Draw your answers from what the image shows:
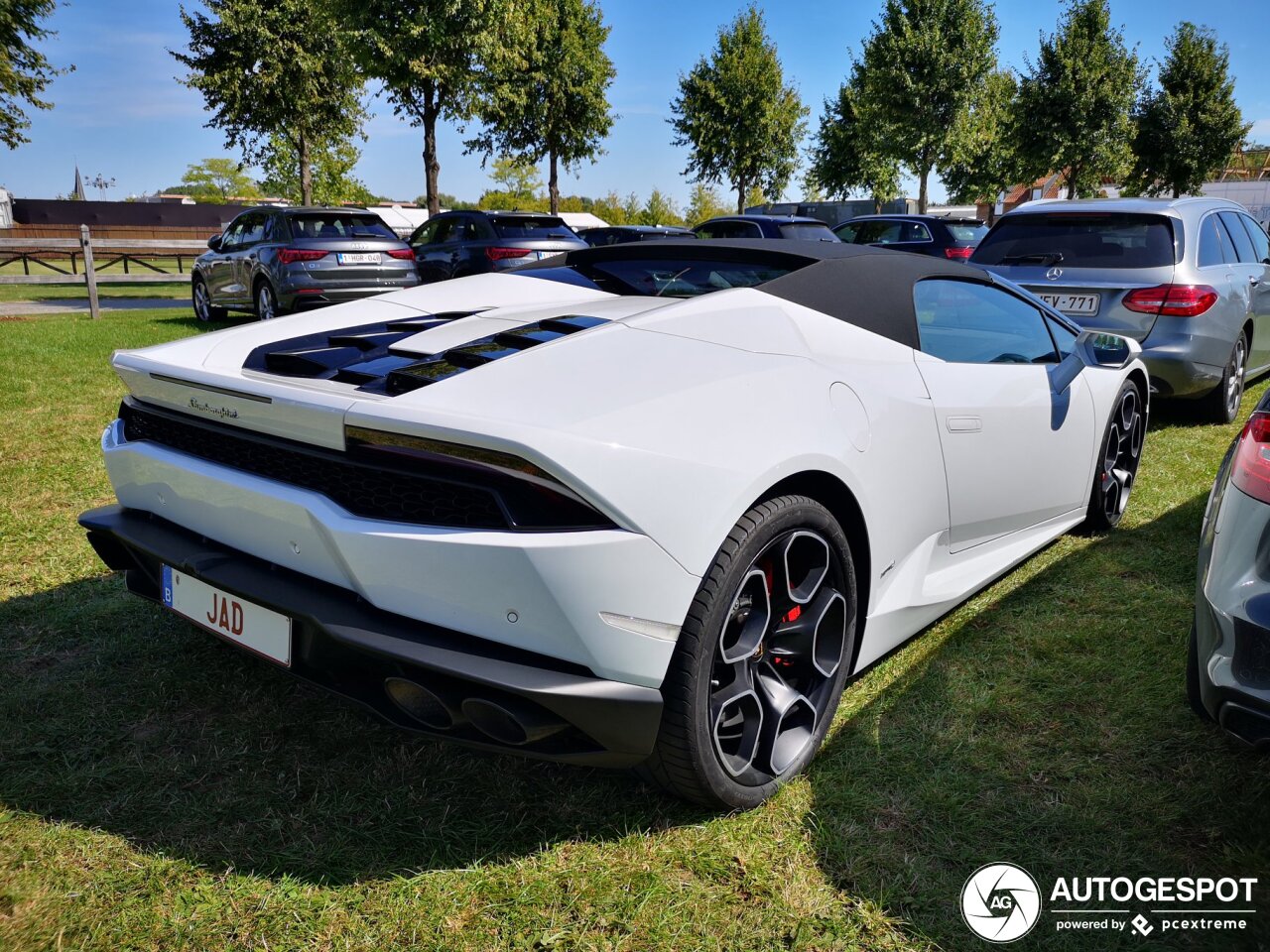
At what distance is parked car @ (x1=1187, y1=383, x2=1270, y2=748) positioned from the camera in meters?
1.77

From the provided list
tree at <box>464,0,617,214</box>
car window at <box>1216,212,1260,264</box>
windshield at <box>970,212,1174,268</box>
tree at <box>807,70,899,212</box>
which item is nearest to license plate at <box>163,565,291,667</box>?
windshield at <box>970,212,1174,268</box>

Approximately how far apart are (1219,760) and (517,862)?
180cm

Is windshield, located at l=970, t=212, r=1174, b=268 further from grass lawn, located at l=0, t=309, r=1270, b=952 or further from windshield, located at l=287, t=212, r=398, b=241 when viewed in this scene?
windshield, located at l=287, t=212, r=398, b=241

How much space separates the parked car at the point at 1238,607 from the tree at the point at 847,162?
32328 mm

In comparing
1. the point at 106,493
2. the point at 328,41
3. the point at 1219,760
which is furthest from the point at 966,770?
the point at 328,41

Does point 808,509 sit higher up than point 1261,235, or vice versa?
point 1261,235

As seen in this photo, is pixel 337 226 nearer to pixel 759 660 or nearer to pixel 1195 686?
pixel 759 660

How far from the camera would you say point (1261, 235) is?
6.91 metres

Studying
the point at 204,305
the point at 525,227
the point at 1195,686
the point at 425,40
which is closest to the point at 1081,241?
the point at 1195,686

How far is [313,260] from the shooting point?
419 inches

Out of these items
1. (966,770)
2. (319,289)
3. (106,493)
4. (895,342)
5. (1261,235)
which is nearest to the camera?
(966,770)

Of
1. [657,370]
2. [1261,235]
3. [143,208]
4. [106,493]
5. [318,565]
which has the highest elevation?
A: [143,208]

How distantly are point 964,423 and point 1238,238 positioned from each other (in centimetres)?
530

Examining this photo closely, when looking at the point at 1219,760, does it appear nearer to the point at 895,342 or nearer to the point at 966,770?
the point at 966,770
